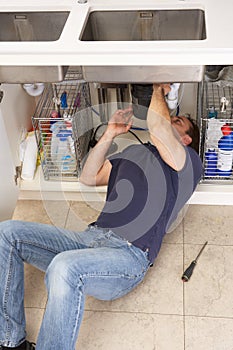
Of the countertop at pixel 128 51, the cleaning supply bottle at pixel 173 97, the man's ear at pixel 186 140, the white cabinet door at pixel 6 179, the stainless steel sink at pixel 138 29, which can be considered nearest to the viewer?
the countertop at pixel 128 51

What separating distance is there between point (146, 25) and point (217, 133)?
23.0 inches

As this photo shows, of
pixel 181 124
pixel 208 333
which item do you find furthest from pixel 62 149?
pixel 208 333

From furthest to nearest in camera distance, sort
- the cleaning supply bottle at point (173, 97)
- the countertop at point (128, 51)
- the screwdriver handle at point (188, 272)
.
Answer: the cleaning supply bottle at point (173, 97), the screwdriver handle at point (188, 272), the countertop at point (128, 51)

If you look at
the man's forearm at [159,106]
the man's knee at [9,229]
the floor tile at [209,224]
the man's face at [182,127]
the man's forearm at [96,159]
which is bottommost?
the floor tile at [209,224]

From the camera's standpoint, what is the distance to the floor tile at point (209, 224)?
2.11 metres

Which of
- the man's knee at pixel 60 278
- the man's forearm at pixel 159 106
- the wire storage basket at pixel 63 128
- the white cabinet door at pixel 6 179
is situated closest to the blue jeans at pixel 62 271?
the man's knee at pixel 60 278

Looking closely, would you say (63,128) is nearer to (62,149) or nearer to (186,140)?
(62,149)

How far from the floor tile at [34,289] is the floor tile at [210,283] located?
55 cm

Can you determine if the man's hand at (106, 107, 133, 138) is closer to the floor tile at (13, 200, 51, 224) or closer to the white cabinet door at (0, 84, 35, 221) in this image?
the white cabinet door at (0, 84, 35, 221)

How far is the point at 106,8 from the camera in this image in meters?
1.77

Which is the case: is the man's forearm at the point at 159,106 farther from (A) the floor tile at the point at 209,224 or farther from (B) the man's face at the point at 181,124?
(A) the floor tile at the point at 209,224

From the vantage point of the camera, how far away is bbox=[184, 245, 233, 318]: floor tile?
1.86 m

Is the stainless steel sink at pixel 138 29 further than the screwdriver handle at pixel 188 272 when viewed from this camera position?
No

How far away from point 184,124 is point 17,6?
2.43 feet
